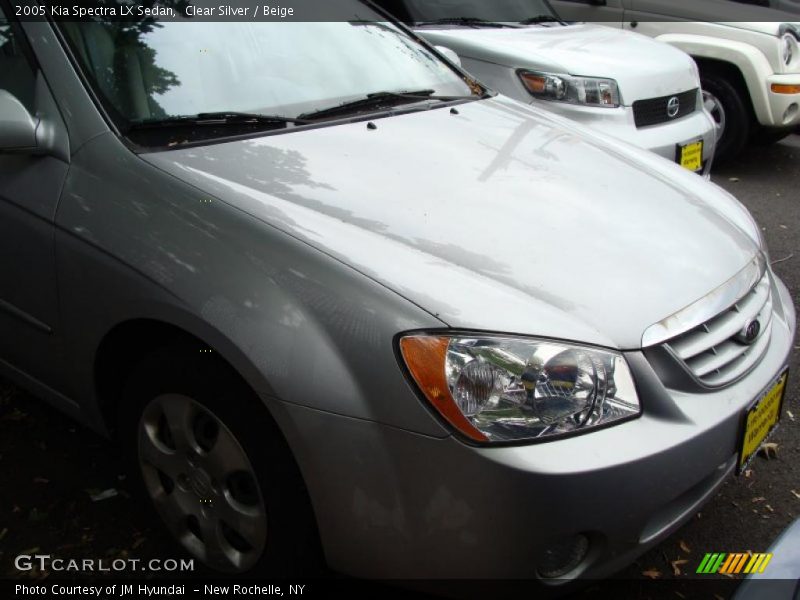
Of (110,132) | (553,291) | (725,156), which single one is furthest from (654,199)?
(725,156)

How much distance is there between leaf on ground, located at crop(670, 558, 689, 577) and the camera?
2250 millimetres

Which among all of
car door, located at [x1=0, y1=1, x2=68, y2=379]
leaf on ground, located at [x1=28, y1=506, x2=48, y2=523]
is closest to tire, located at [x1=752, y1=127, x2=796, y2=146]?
car door, located at [x1=0, y1=1, x2=68, y2=379]

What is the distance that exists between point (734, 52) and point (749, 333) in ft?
15.4

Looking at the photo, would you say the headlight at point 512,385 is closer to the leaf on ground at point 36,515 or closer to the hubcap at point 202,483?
the hubcap at point 202,483

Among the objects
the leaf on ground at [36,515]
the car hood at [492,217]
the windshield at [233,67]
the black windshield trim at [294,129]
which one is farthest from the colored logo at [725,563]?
the leaf on ground at [36,515]

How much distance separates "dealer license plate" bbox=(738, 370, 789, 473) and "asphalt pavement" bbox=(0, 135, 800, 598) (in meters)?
0.42

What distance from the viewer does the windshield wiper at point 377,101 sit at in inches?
97.3

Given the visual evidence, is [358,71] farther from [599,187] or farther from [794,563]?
[794,563]

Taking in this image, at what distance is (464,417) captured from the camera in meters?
1.59

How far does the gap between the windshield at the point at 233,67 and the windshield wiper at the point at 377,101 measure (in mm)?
19

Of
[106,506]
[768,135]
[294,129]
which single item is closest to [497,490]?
[294,129]

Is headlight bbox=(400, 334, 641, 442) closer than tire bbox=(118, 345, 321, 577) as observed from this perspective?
Yes

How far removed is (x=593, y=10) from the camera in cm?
662

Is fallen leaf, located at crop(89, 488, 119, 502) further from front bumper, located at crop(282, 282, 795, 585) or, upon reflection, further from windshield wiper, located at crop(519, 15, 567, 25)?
windshield wiper, located at crop(519, 15, 567, 25)
